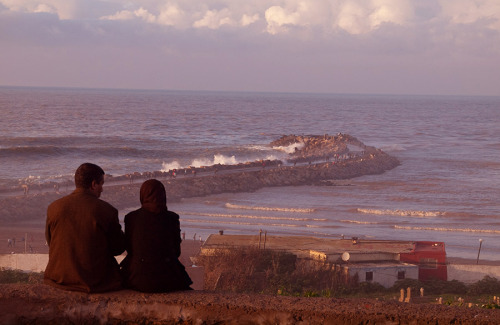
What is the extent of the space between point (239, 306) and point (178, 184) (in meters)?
35.6

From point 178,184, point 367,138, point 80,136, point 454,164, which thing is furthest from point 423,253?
point 367,138

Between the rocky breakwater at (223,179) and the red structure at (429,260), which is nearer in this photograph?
the red structure at (429,260)

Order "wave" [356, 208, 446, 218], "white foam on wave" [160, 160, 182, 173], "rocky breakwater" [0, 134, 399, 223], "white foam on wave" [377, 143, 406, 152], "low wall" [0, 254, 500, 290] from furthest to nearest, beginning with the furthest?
"white foam on wave" [377, 143, 406, 152] → "white foam on wave" [160, 160, 182, 173] → "wave" [356, 208, 446, 218] → "rocky breakwater" [0, 134, 399, 223] → "low wall" [0, 254, 500, 290]

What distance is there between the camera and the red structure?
19984 mm

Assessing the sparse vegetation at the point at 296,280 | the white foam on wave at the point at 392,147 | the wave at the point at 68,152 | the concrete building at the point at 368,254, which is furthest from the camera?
the white foam on wave at the point at 392,147

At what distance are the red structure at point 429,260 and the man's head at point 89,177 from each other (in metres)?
16.1

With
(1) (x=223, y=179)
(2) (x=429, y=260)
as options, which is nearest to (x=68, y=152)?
(1) (x=223, y=179)

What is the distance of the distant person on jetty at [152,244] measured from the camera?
5.51 meters

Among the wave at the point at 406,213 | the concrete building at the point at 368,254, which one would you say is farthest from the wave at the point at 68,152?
the concrete building at the point at 368,254

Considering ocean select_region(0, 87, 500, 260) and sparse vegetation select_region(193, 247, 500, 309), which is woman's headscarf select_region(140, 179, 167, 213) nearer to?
sparse vegetation select_region(193, 247, 500, 309)

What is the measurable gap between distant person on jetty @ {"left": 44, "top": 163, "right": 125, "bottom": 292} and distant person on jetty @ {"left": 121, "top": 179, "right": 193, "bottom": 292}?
0.15 m

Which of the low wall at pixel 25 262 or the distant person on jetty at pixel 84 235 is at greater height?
the distant person on jetty at pixel 84 235

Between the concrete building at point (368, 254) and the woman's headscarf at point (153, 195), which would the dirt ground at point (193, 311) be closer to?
the woman's headscarf at point (153, 195)

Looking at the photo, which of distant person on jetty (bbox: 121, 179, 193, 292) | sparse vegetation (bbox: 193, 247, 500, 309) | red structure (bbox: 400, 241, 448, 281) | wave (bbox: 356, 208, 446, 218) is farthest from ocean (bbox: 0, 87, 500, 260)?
distant person on jetty (bbox: 121, 179, 193, 292)
